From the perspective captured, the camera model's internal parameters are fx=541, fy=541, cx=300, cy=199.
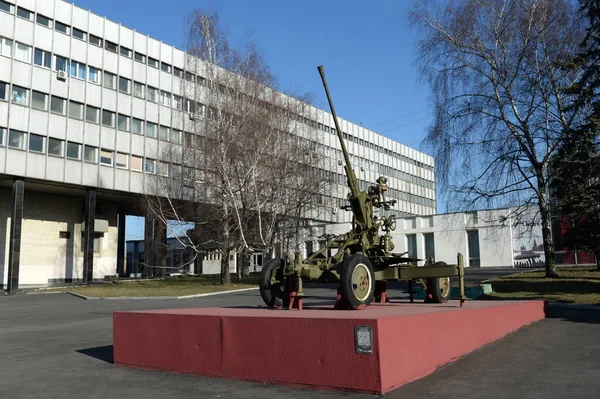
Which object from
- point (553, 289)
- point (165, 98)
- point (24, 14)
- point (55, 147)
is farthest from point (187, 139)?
point (553, 289)

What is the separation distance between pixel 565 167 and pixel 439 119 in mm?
6381

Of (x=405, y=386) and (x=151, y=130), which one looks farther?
(x=151, y=130)

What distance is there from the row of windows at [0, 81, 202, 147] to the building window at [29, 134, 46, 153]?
5.83 ft

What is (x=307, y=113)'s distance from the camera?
35188 millimetres

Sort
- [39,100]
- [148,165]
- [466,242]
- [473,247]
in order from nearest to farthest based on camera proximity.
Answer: [39,100]
[148,165]
[466,242]
[473,247]

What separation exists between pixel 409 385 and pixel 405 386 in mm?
85

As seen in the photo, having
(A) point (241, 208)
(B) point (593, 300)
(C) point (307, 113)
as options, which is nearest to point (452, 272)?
(B) point (593, 300)

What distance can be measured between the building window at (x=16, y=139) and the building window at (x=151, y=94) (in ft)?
32.1

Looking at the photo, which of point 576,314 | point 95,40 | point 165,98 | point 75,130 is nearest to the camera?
point 576,314

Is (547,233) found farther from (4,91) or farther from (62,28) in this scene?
(62,28)

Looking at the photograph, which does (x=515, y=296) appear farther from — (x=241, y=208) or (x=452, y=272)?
(x=241, y=208)

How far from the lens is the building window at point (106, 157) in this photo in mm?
36028

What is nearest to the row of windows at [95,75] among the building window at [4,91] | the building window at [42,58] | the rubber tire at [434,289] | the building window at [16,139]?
the building window at [42,58]

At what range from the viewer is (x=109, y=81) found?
37.2 metres
